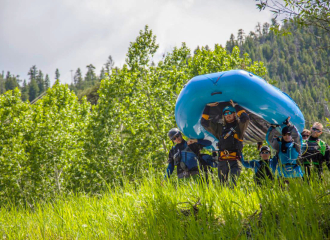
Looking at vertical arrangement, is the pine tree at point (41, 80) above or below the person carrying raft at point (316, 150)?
above

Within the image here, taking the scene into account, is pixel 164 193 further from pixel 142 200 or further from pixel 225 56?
pixel 225 56

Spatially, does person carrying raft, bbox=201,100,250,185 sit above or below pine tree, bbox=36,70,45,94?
below

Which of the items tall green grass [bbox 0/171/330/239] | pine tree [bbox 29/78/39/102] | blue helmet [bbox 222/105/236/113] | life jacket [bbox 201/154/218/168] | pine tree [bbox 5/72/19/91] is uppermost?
pine tree [bbox 5/72/19/91]

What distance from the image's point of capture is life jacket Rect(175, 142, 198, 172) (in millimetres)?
6093

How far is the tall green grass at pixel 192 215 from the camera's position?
2818 millimetres

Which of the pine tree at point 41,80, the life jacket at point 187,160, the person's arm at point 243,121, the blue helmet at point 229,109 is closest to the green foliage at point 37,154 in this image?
the life jacket at point 187,160

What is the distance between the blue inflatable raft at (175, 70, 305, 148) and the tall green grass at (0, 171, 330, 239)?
4.50 ft

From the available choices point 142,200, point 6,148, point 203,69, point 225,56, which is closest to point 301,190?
point 142,200

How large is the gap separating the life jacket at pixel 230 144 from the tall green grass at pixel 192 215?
2.00 ft

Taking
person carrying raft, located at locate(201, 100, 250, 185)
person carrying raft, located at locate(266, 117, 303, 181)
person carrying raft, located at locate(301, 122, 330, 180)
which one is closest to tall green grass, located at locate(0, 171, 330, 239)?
person carrying raft, located at locate(201, 100, 250, 185)

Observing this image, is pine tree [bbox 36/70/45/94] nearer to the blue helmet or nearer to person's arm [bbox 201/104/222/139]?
person's arm [bbox 201/104/222/139]

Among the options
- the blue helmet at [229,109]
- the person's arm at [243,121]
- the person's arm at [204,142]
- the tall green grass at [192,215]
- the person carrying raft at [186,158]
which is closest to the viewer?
the tall green grass at [192,215]

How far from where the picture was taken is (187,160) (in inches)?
241

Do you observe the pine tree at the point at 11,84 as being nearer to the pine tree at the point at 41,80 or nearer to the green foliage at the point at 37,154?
the pine tree at the point at 41,80
